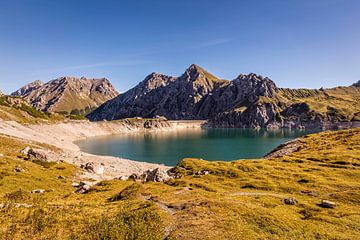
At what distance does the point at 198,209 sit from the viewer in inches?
1123

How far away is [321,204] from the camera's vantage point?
33281mm

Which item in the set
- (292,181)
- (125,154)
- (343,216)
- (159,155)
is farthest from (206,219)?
(125,154)

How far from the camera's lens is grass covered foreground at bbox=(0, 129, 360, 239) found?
2236 cm

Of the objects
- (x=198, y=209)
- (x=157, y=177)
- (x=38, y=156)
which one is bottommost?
(x=157, y=177)

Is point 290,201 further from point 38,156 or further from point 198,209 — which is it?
point 38,156

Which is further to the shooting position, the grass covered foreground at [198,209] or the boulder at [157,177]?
the boulder at [157,177]

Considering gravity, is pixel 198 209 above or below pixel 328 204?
above

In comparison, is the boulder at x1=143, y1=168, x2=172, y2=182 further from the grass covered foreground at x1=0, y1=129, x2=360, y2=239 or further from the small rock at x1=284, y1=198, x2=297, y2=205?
the small rock at x1=284, y1=198, x2=297, y2=205

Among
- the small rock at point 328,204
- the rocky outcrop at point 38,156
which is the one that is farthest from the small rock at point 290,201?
the rocky outcrop at point 38,156

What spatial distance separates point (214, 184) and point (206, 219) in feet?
72.5

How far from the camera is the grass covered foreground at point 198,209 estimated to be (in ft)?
73.4

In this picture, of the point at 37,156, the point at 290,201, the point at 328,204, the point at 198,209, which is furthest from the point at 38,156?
the point at 328,204

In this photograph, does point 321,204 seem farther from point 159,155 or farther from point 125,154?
point 125,154

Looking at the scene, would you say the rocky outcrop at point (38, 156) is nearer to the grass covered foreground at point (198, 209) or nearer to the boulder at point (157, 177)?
the grass covered foreground at point (198, 209)
